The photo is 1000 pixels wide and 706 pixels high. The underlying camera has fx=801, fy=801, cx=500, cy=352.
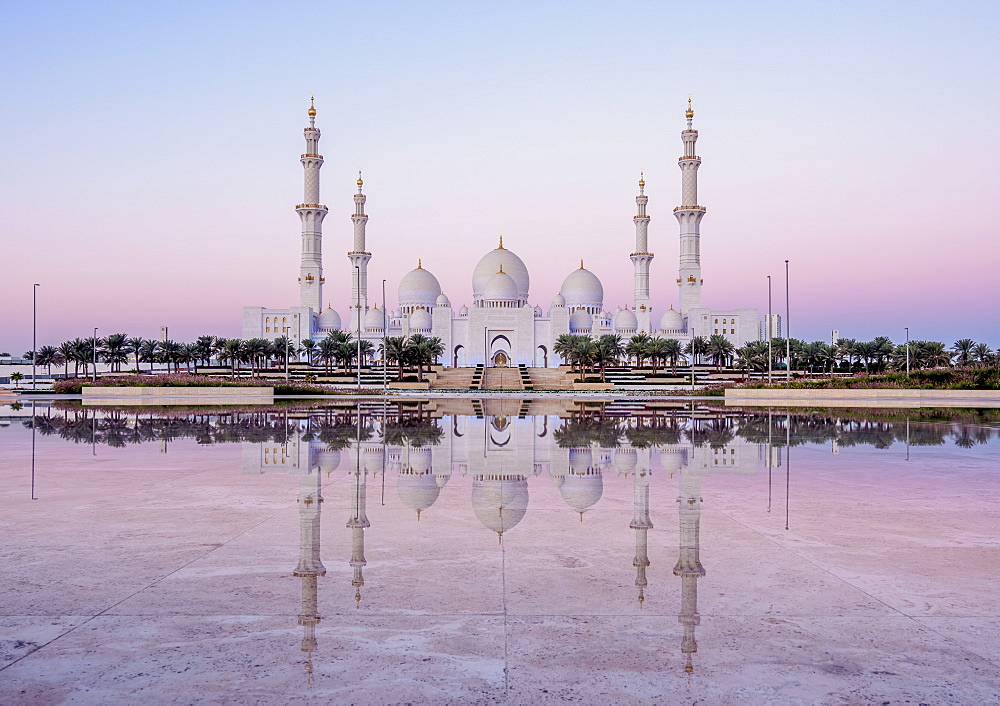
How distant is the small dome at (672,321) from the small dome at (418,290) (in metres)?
24.0

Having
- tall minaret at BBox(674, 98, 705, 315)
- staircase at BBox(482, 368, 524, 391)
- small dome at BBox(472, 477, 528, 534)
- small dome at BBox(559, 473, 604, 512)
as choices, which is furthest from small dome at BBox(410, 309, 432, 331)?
small dome at BBox(472, 477, 528, 534)

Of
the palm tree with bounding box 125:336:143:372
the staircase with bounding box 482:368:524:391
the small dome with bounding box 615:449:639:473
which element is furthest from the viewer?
the palm tree with bounding box 125:336:143:372

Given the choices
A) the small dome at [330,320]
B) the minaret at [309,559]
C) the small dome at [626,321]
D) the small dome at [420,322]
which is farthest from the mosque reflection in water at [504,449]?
the small dome at [330,320]

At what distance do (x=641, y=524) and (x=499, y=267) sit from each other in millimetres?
75807

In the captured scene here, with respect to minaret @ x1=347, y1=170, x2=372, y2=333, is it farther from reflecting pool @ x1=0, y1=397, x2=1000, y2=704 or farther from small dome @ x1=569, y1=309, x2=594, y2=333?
reflecting pool @ x1=0, y1=397, x2=1000, y2=704

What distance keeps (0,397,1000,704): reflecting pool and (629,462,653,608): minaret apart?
0.14 feet

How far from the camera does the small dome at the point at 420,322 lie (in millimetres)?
80250

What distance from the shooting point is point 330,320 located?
83750 mm

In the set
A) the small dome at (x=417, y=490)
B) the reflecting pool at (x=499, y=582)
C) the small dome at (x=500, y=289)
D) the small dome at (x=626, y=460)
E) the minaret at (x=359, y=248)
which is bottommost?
the reflecting pool at (x=499, y=582)

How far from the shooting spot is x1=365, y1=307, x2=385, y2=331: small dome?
82856mm

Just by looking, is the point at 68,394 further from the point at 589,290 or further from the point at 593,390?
the point at 589,290

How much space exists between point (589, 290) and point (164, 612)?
81948 millimetres

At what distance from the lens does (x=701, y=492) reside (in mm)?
8617

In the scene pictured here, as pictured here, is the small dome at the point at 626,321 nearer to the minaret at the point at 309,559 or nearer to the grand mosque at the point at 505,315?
the grand mosque at the point at 505,315
